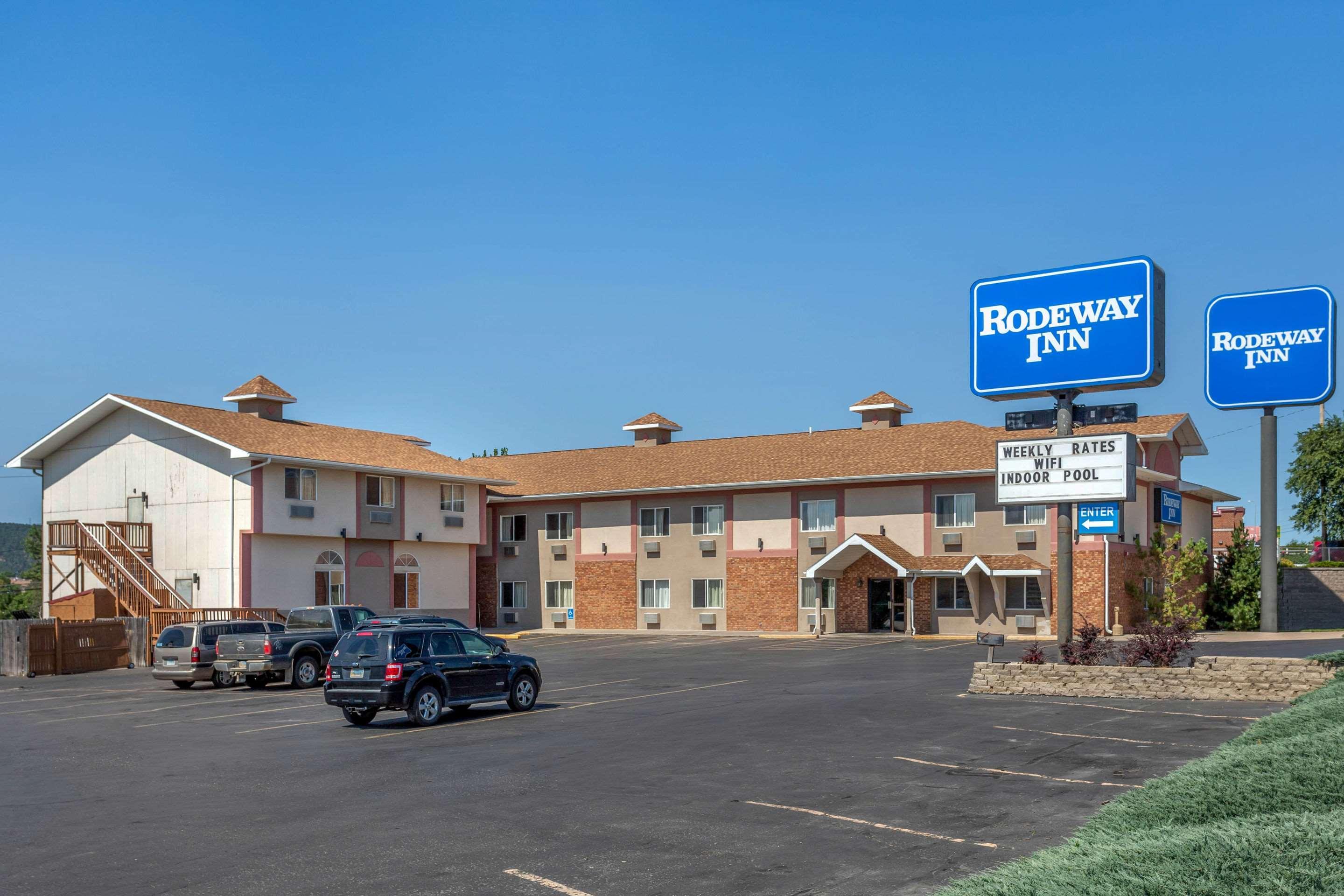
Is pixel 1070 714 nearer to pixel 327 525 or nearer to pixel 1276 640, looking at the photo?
pixel 1276 640

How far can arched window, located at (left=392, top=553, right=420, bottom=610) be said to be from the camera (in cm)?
4828

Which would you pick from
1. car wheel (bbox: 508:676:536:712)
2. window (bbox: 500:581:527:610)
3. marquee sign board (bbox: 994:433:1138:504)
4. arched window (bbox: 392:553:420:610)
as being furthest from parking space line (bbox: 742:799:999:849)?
window (bbox: 500:581:527:610)

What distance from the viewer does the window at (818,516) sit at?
161ft

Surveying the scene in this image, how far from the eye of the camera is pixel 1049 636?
42.5m

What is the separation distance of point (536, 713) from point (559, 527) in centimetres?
3511

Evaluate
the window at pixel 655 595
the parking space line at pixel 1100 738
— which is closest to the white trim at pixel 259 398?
the window at pixel 655 595

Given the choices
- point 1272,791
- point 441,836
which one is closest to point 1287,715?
point 1272,791

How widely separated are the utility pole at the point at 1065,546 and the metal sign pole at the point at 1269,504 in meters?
7.65

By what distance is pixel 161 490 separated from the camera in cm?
4412

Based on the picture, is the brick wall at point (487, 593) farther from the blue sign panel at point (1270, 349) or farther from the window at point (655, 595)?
the blue sign panel at point (1270, 349)

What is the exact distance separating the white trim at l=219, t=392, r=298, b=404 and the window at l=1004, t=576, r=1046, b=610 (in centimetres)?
2940

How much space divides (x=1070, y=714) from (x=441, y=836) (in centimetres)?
1227

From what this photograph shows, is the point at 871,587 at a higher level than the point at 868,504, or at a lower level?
lower

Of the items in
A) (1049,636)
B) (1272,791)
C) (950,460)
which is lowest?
(1049,636)
